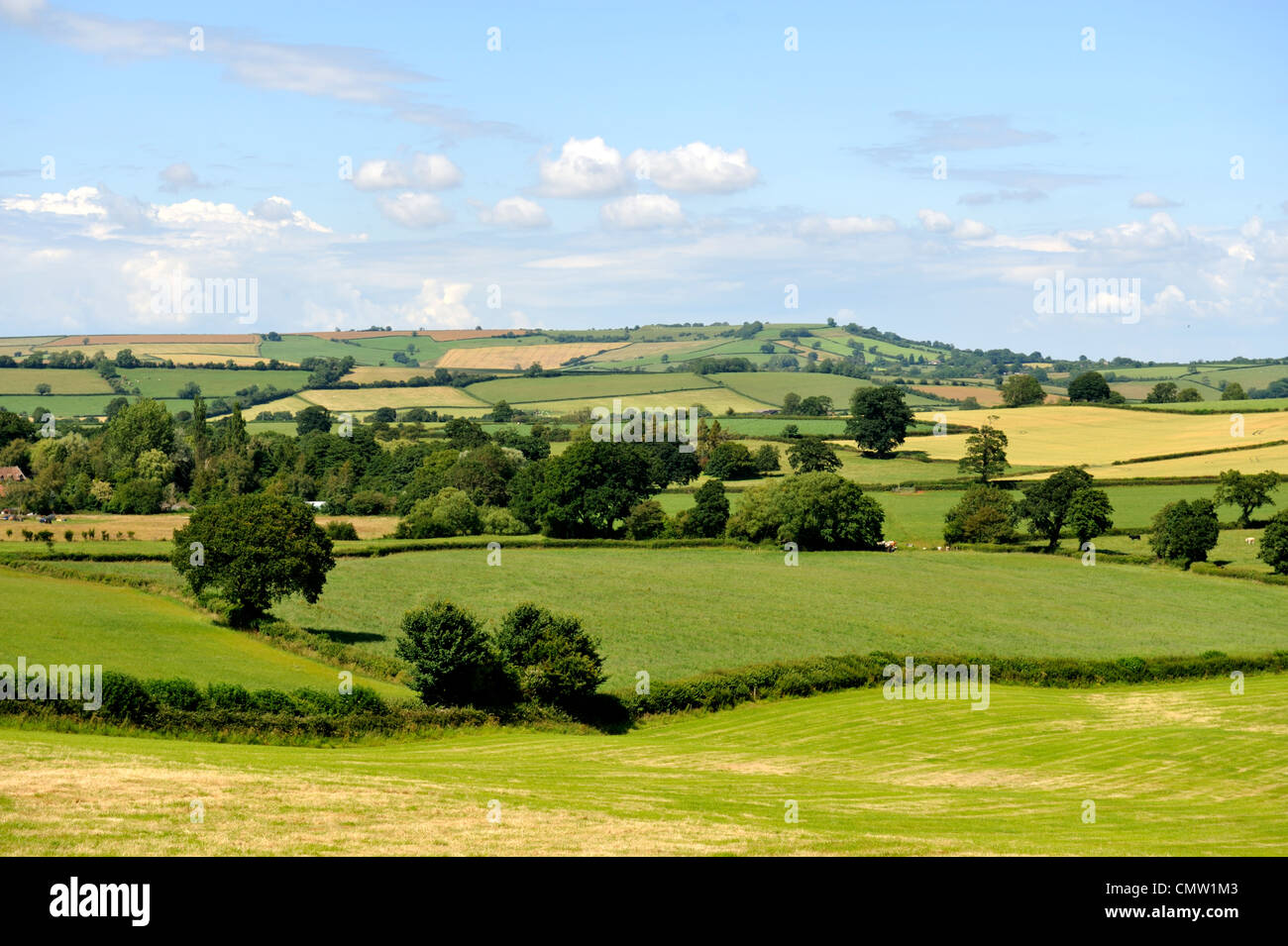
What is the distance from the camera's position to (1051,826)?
29391 millimetres

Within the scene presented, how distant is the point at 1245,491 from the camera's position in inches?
3580

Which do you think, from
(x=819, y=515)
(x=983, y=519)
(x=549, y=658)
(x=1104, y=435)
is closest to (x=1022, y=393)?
(x=1104, y=435)

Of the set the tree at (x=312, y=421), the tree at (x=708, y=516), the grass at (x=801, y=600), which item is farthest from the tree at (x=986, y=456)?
the tree at (x=312, y=421)

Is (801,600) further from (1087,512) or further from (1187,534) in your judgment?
(1187,534)

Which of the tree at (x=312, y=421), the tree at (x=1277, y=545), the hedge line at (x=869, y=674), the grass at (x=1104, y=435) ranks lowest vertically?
the hedge line at (x=869, y=674)

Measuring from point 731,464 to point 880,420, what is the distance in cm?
2302

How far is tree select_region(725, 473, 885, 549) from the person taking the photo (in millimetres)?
89625

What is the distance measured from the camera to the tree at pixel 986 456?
368ft

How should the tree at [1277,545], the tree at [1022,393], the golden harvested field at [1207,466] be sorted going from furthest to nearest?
the tree at [1022,393] → the golden harvested field at [1207,466] → the tree at [1277,545]

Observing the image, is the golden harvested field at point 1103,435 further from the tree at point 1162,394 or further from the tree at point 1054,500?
the tree at point 1162,394

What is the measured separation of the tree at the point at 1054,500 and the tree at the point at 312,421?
4236 inches

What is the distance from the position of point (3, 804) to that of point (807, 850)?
17086mm

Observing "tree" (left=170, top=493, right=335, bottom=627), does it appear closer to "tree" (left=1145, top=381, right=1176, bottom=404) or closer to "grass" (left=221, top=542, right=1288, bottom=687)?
"grass" (left=221, top=542, right=1288, bottom=687)

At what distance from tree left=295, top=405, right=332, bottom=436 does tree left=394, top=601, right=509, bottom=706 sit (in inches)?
4905
